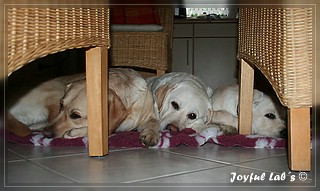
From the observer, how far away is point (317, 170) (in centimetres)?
162

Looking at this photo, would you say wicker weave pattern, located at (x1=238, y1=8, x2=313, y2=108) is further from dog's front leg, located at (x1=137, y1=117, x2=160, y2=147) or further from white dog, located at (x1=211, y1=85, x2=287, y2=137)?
white dog, located at (x1=211, y1=85, x2=287, y2=137)

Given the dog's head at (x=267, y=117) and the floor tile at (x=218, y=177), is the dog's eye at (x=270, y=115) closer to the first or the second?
the dog's head at (x=267, y=117)

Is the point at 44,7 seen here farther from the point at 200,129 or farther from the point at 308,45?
the point at 200,129

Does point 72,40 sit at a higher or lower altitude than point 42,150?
higher

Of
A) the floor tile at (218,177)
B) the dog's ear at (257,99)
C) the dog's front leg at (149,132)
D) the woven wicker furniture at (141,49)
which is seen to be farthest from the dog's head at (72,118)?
the woven wicker furniture at (141,49)

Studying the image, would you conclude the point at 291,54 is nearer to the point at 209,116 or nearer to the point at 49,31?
the point at 49,31

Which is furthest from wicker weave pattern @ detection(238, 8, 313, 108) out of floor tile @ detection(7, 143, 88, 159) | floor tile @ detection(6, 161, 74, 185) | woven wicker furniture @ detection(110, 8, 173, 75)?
woven wicker furniture @ detection(110, 8, 173, 75)

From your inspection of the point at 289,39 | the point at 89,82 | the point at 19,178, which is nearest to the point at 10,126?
the point at 89,82

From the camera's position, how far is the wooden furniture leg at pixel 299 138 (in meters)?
1.62

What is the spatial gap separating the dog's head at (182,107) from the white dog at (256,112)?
8 centimetres

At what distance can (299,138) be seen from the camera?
5.36ft

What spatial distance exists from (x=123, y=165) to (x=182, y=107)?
36.7 inches

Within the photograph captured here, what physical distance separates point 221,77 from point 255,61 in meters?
3.78

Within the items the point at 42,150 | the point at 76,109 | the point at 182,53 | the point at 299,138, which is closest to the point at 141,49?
the point at 76,109
